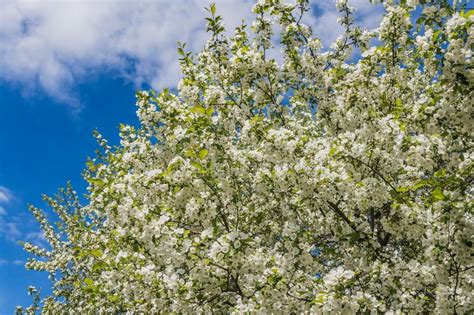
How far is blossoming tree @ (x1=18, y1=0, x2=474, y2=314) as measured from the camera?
6.42 m

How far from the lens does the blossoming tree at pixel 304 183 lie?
253 inches

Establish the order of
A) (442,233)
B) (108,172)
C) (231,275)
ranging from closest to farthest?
(442,233) → (231,275) → (108,172)

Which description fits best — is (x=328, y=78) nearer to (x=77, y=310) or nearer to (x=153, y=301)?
(x=153, y=301)

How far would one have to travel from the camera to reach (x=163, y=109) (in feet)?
32.5

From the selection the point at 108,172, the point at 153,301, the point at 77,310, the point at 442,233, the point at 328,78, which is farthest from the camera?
the point at 77,310

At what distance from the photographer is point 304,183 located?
303 inches

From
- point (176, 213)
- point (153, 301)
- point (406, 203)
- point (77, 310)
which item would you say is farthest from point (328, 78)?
point (77, 310)

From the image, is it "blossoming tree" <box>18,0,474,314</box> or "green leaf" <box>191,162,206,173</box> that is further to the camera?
"green leaf" <box>191,162,206,173</box>

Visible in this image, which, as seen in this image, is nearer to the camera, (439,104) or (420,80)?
(439,104)

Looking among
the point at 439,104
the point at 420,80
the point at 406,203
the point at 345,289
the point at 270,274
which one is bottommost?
the point at 345,289

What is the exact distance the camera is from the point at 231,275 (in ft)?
23.2

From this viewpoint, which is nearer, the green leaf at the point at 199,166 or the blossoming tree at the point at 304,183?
the blossoming tree at the point at 304,183

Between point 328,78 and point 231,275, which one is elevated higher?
point 328,78

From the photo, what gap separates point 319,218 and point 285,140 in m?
3.01
